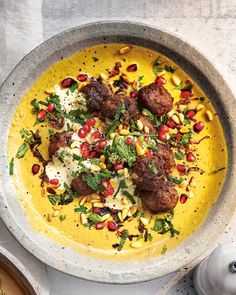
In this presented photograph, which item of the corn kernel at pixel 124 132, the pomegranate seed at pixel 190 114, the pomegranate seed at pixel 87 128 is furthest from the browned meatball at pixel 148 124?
the pomegranate seed at pixel 87 128

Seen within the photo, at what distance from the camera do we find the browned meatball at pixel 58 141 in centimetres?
445

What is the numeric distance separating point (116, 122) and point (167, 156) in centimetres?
43

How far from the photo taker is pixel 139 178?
14.4ft

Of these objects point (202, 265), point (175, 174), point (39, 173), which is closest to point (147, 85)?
point (175, 174)

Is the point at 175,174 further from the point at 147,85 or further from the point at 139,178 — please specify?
the point at 147,85

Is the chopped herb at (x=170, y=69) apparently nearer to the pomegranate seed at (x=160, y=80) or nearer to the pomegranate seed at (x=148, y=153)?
the pomegranate seed at (x=160, y=80)

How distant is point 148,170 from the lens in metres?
4.34

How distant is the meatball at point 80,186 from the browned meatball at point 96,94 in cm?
49

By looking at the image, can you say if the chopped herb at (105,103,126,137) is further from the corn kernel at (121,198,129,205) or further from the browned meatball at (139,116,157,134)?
the corn kernel at (121,198,129,205)

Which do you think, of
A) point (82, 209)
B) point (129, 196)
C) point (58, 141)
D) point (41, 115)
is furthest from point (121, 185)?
point (41, 115)

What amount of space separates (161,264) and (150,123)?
3.25 feet

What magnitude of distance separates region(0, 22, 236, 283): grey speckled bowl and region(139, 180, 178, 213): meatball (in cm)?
30

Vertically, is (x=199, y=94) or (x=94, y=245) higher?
(x=199, y=94)

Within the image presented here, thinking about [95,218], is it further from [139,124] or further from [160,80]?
[160,80]
